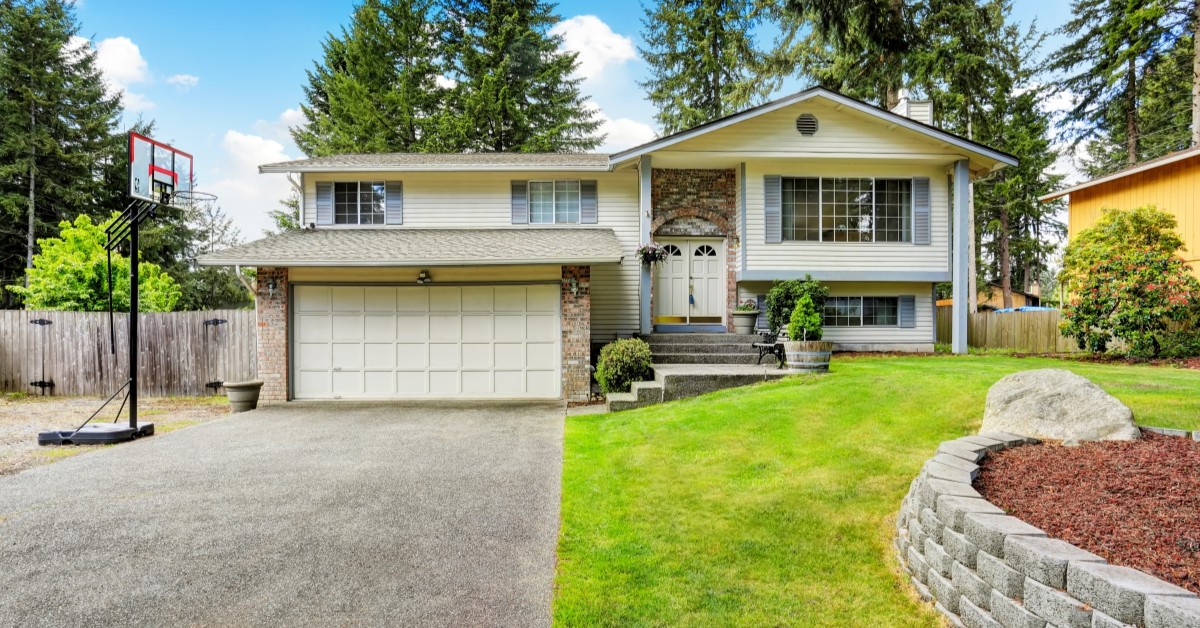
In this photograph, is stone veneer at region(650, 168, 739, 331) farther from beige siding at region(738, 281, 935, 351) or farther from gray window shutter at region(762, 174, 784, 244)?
beige siding at region(738, 281, 935, 351)

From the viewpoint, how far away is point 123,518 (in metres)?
4.55

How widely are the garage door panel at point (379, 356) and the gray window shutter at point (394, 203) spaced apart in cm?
347

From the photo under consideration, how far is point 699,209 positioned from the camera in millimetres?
12750

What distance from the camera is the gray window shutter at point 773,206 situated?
12469 mm

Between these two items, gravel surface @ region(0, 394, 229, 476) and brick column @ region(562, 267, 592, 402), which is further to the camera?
brick column @ region(562, 267, 592, 402)

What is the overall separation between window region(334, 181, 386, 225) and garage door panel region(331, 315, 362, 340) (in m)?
3.15

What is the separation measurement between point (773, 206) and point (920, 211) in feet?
10.8

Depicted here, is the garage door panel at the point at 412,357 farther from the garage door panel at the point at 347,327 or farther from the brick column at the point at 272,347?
the brick column at the point at 272,347

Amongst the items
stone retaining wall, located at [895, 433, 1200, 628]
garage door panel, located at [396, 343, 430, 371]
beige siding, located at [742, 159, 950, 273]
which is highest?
beige siding, located at [742, 159, 950, 273]

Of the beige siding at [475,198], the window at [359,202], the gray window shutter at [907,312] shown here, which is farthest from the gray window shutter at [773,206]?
the window at [359,202]

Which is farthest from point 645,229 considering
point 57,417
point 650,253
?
point 57,417

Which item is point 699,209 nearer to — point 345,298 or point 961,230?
point 961,230

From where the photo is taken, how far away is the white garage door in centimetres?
1075

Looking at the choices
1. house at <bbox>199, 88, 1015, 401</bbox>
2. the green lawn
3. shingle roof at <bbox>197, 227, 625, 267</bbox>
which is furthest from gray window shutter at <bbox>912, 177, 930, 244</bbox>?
shingle roof at <bbox>197, 227, 625, 267</bbox>
